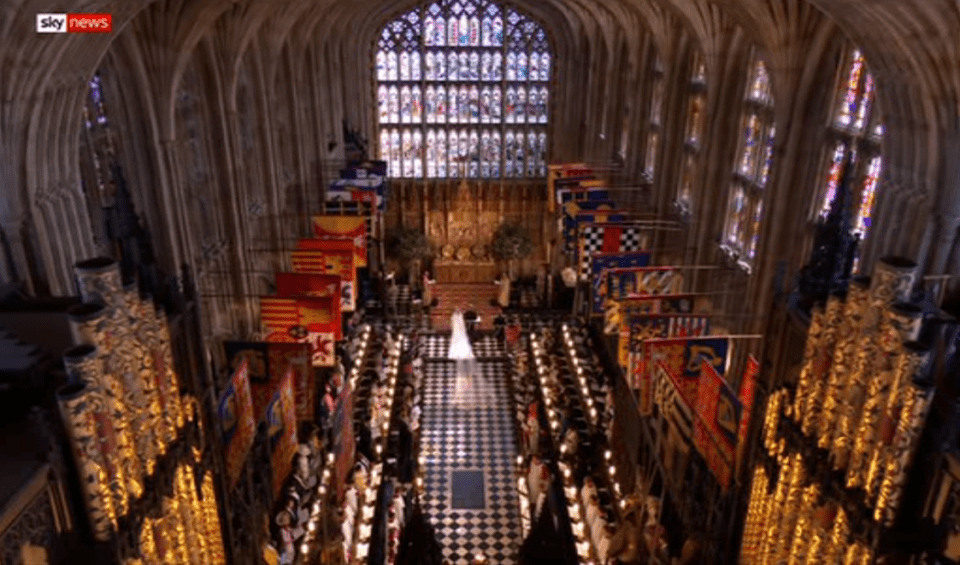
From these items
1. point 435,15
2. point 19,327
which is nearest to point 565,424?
point 19,327

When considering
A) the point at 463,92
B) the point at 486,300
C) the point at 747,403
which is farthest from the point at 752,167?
the point at 463,92

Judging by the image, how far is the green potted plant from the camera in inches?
1196

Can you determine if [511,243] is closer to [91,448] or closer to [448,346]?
[448,346]

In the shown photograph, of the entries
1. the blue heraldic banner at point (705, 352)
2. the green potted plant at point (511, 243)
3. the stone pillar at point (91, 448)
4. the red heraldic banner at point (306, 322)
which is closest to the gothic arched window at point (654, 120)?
the green potted plant at point (511, 243)

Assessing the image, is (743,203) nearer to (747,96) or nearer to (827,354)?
(747,96)

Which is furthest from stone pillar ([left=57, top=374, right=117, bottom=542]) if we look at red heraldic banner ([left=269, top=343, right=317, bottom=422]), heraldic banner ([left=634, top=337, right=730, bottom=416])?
heraldic banner ([left=634, top=337, right=730, bottom=416])

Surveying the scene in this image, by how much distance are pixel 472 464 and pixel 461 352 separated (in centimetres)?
595

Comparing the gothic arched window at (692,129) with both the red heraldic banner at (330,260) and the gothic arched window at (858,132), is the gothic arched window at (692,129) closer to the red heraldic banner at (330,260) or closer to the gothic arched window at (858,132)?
the gothic arched window at (858,132)

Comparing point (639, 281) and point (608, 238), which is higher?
point (608, 238)

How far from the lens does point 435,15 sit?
29.8m

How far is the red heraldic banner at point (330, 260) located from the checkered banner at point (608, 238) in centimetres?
570

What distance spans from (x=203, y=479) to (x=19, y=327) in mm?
2558

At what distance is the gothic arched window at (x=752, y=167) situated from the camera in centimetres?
1553

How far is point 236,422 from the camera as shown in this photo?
9555 millimetres
